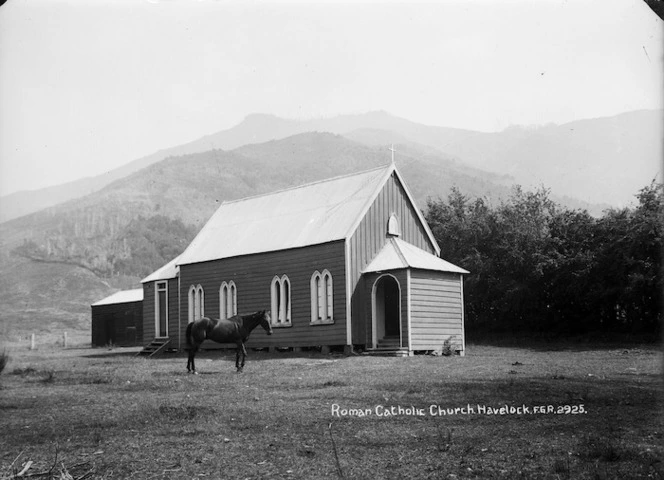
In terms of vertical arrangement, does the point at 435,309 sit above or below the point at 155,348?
above

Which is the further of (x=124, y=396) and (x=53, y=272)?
(x=53, y=272)

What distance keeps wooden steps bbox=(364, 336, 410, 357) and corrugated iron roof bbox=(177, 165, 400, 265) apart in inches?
184

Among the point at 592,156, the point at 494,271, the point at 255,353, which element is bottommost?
the point at 255,353

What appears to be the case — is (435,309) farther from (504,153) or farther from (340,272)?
(504,153)

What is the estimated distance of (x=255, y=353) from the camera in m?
34.9

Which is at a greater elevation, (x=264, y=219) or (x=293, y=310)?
Result: (x=264, y=219)

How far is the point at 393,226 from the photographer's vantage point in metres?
33.6

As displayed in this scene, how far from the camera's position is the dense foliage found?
36.2m

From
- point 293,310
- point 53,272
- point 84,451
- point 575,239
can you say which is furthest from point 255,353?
point 53,272

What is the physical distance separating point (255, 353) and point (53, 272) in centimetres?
5071

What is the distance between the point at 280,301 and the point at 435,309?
7.26 metres

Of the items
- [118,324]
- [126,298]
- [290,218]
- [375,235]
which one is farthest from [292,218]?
[118,324]

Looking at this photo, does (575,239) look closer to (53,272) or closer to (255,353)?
(255,353)

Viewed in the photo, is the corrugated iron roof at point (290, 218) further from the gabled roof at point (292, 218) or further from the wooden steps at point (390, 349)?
the wooden steps at point (390, 349)
